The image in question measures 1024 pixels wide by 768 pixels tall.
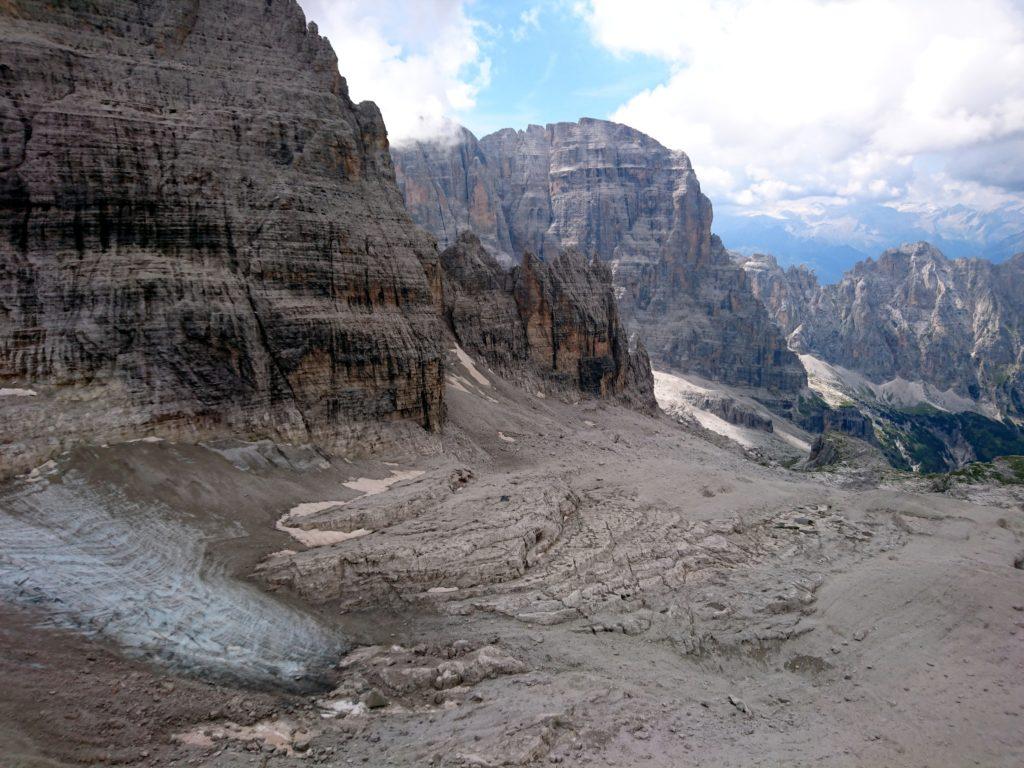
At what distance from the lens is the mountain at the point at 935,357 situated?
518 ft

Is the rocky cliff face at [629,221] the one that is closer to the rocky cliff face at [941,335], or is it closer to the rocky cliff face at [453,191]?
the rocky cliff face at [453,191]

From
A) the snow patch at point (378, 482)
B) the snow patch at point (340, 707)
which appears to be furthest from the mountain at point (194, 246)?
the snow patch at point (340, 707)

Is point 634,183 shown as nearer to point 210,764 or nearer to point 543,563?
Result: point 543,563

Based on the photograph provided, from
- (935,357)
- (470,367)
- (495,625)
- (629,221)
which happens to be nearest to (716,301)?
(629,221)

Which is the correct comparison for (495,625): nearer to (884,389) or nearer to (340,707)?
(340,707)

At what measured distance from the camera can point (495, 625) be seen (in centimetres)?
2048

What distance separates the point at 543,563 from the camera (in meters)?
24.3

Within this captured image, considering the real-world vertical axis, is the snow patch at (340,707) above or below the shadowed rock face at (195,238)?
below

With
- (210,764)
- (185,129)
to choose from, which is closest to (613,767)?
(210,764)

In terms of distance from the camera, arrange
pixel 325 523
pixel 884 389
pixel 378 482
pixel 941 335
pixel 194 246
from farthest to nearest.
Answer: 1. pixel 941 335
2. pixel 884 389
3. pixel 378 482
4. pixel 194 246
5. pixel 325 523

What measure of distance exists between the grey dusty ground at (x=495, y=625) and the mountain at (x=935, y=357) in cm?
14090

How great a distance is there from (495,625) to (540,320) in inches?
1803

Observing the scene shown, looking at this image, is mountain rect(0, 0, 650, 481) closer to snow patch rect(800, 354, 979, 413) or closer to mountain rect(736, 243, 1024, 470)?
mountain rect(736, 243, 1024, 470)

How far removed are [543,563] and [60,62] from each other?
2906 centimetres
